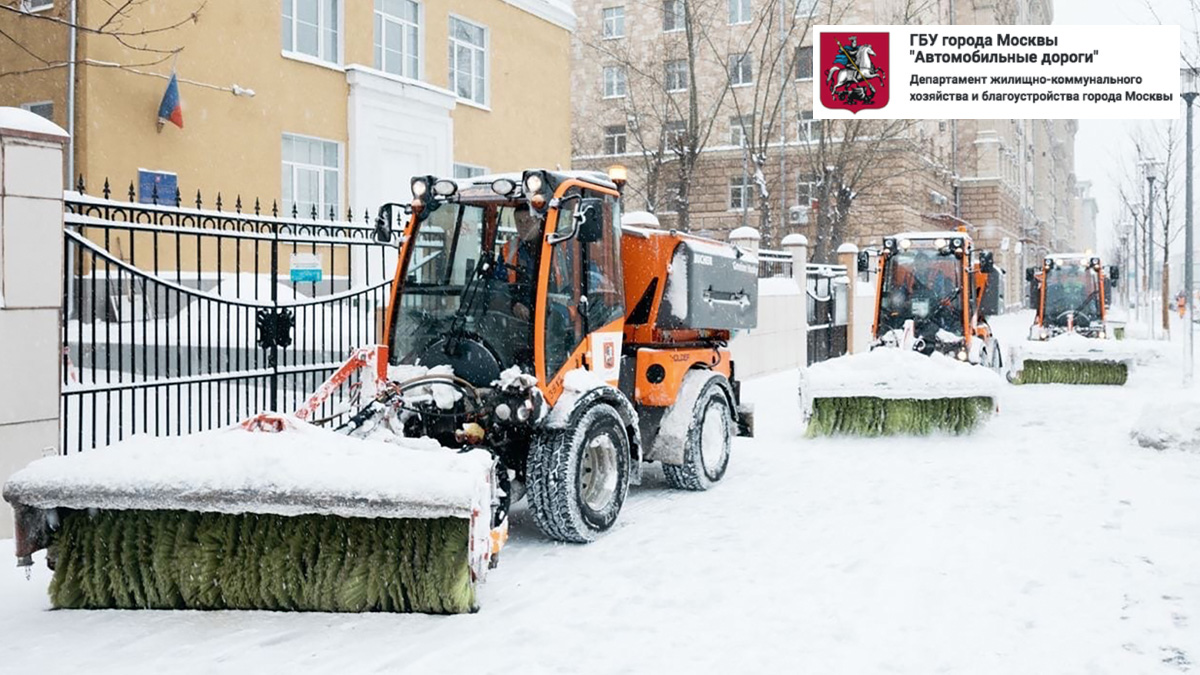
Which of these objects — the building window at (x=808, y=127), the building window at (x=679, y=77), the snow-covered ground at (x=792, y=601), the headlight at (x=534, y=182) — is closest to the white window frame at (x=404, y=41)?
the snow-covered ground at (x=792, y=601)

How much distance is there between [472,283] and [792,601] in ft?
8.89

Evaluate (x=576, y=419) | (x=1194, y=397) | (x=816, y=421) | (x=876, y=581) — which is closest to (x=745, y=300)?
(x=816, y=421)

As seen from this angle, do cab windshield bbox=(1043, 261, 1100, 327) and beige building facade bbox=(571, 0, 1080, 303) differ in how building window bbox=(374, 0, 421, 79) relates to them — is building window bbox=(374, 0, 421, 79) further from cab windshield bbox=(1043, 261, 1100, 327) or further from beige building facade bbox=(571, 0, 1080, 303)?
cab windshield bbox=(1043, 261, 1100, 327)

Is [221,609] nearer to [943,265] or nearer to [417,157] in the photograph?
[943,265]

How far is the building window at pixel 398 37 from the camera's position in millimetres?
18109

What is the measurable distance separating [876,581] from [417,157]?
14628 millimetres

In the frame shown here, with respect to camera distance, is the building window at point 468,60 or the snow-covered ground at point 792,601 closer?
the snow-covered ground at point 792,601

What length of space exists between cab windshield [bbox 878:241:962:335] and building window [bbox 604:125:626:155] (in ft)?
88.5

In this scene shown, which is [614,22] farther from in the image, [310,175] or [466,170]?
[310,175]

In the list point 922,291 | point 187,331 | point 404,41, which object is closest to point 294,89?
point 404,41

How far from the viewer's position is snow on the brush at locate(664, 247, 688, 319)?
7812 millimetres

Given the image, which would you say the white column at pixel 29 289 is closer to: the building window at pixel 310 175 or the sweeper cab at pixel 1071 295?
the building window at pixel 310 175

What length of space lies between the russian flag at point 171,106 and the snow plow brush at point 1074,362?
517 inches

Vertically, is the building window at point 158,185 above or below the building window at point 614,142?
below
